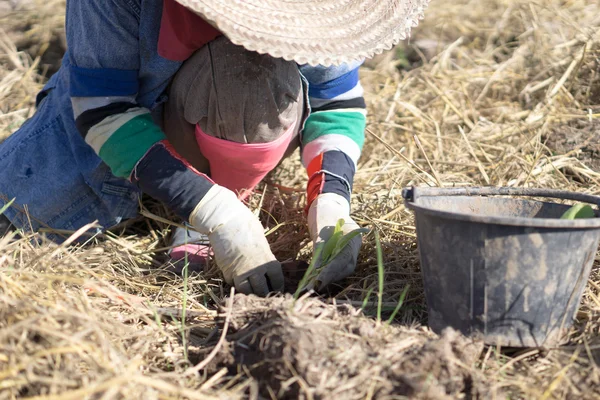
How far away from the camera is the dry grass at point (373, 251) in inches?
44.7

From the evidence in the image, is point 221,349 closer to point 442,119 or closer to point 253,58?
point 253,58

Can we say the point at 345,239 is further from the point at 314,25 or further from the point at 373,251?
the point at 314,25

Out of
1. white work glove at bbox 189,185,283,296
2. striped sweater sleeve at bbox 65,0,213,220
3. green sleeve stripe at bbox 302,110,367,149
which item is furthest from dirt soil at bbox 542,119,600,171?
striped sweater sleeve at bbox 65,0,213,220

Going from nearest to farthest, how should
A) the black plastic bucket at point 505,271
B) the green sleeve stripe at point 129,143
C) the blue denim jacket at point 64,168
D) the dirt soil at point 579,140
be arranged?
the black plastic bucket at point 505,271
the green sleeve stripe at point 129,143
the blue denim jacket at point 64,168
the dirt soil at point 579,140

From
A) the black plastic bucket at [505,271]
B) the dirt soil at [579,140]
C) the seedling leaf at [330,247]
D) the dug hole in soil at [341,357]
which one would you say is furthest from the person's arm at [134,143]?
the dirt soil at [579,140]

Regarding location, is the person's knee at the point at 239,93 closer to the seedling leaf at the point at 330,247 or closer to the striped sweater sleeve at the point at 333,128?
the striped sweater sleeve at the point at 333,128

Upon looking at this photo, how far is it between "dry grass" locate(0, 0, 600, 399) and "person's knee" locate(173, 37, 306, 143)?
294 millimetres

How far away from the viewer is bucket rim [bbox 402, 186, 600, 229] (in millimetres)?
1185

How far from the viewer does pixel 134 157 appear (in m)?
1.68

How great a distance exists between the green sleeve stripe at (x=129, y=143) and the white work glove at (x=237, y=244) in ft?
0.67

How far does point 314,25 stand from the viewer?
139 centimetres

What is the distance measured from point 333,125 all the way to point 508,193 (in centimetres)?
62

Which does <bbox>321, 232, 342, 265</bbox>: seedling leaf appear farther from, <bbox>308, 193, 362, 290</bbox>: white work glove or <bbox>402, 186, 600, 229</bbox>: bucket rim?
<bbox>402, 186, 600, 229</bbox>: bucket rim

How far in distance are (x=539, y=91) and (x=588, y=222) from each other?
1.77 meters
